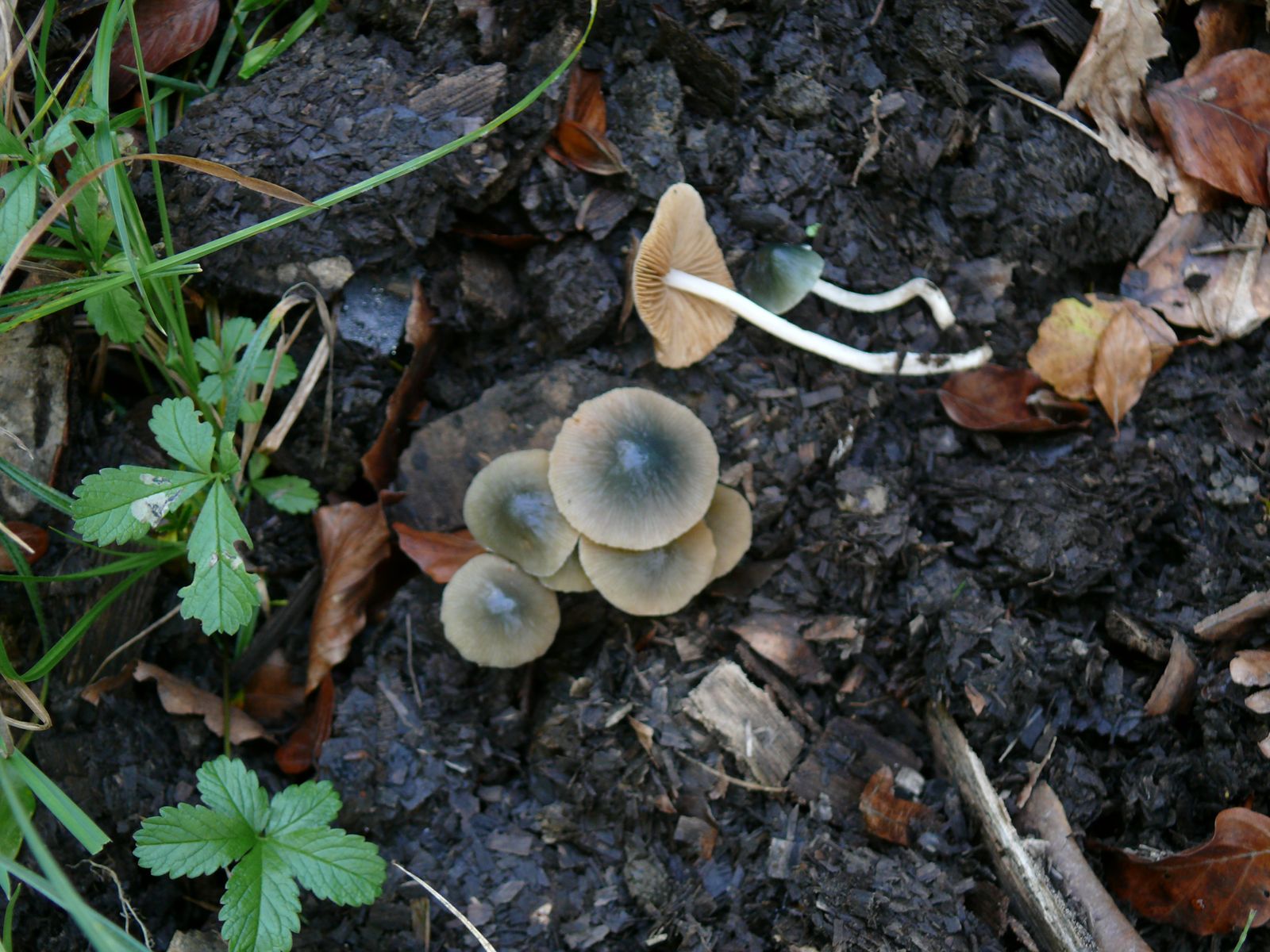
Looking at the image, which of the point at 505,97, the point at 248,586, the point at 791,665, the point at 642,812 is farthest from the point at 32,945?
the point at 505,97

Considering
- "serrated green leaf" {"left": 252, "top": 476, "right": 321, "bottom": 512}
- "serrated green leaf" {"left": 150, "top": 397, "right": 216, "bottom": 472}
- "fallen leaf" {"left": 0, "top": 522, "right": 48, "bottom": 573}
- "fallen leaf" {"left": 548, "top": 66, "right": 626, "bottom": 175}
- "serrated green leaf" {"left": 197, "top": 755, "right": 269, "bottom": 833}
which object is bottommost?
"serrated green leaf" {"left": 197, "top": 755, "right": 269, "bottom": 833}

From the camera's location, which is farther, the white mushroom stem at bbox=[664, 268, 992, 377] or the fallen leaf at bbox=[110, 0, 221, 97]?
the white mushroom stem at bbox=[664, 268, 992, 377]

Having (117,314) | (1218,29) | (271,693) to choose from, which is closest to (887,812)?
(271,693)

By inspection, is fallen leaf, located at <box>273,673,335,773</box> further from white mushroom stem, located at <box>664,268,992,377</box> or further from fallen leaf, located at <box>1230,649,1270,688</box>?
fallen leaf, located at <box>1230,649,1270,688</box>

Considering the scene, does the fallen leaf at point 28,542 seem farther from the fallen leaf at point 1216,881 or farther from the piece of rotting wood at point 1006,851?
the fallen leaf at point 1216,881

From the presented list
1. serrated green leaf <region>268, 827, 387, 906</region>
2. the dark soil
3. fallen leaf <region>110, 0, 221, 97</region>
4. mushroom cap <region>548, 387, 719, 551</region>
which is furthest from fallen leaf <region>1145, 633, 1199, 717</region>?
fallen leaf <region>110, 0, 221, 97</region>

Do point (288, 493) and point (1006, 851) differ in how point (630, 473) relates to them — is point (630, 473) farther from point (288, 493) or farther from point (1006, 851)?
point (1006, 851)

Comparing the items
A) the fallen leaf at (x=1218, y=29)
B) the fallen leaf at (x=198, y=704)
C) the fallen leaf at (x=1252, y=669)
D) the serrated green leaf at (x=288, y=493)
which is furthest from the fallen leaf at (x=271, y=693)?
the fallen leaf at (x=1218, y=29)
